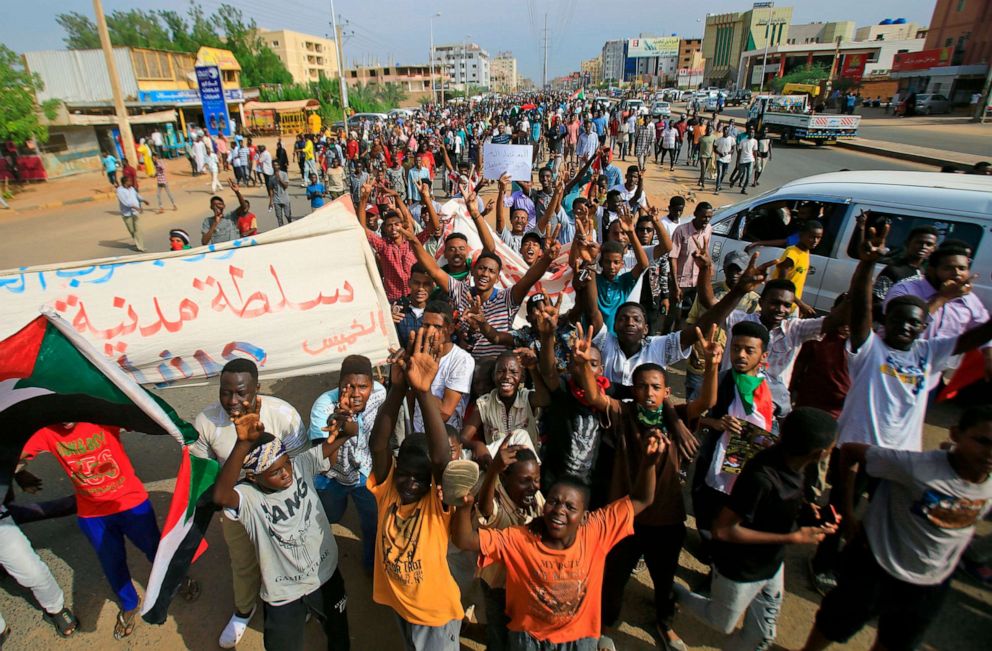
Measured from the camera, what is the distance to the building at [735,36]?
78.4 m

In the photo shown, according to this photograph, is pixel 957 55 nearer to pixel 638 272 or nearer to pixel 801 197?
pixel 801 197

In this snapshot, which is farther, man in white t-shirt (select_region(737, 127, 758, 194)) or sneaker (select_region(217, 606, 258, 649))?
man in white t-shirt (select_region(737, 127, 758, 194))

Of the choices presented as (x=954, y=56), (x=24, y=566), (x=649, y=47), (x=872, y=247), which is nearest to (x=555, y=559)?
(x=872, y=247)

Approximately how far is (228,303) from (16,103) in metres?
20.6

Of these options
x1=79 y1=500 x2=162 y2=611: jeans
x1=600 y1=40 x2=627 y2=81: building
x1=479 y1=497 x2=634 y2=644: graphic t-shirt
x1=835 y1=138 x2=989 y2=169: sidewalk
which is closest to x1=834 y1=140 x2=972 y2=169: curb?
x1=835 y1=138 x2=989 y2=169: sidewalk

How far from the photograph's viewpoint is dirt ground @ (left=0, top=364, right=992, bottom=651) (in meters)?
2.93

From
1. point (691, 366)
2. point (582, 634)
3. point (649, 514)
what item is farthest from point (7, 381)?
point (691, 366)

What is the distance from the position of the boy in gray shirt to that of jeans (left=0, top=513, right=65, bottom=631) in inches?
57.5

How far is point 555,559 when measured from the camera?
217 centimetres

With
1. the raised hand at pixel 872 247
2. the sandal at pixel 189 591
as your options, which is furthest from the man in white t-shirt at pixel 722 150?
the sandal at pixel 189 591

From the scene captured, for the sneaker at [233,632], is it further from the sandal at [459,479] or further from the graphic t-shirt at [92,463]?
the sandal at [459,479]

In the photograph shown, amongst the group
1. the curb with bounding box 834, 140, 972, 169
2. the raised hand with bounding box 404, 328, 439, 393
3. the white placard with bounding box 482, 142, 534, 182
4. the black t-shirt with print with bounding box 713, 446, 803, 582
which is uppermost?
the white placard with bounding box 482, 142, 534, 182

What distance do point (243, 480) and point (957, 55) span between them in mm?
61206

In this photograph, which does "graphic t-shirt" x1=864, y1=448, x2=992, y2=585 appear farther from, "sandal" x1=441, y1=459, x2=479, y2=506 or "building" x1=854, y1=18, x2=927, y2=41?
"building" x1=854, y1=18, x2=927, y2=41
